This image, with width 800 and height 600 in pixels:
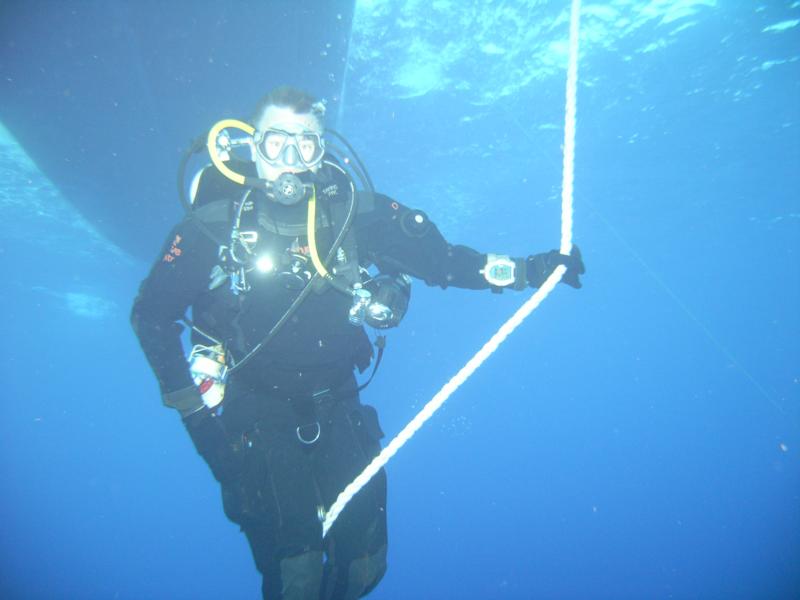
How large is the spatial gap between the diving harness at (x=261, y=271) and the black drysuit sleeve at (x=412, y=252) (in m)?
0.60

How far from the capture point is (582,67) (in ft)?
40.2

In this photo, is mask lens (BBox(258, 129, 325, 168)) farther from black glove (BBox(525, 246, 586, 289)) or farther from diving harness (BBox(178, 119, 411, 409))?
black glove (BBox(525, 246, 586, 289))

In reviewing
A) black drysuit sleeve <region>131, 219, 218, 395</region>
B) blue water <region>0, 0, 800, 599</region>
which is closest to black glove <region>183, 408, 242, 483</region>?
black drysuit sleeve <region>131, 219, 218, 395</region>

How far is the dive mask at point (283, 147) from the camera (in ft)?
10.8

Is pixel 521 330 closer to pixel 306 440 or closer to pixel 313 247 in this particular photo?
pixel 306 440

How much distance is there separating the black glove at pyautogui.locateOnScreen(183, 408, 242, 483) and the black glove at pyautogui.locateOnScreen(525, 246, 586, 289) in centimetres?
294

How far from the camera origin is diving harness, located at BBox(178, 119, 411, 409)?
299cm

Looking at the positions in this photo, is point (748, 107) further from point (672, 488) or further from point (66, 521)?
point (66, 521)

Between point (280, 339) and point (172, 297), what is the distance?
2.85 feet

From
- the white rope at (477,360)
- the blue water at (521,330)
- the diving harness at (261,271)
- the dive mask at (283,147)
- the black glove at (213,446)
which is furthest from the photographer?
the blue water at (521,330)

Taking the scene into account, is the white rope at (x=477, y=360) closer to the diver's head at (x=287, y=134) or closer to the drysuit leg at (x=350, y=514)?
the drysuit leg at (x=350, y=514)

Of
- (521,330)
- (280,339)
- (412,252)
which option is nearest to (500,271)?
(412,252)

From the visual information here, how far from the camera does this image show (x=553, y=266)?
3.69m

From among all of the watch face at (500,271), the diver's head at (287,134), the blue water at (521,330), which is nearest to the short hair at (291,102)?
the diver's head at (287,134)
